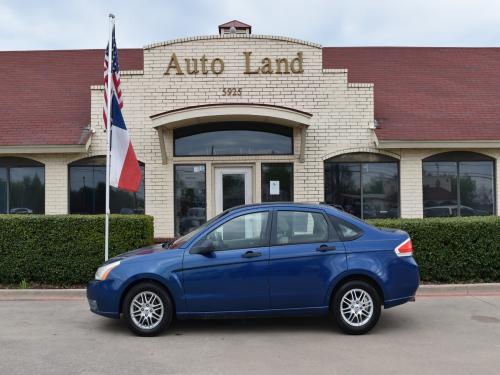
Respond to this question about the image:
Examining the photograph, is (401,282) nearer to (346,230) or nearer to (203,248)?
(346,230)

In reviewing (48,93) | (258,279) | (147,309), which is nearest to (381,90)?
(48,93)

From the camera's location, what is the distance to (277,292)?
268 inches

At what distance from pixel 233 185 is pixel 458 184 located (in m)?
5.34

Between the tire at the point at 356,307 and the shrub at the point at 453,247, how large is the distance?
3.35 m

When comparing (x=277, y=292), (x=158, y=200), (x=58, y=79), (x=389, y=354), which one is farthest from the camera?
(x=58, y=79)

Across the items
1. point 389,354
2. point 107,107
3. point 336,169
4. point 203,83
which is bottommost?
point 389,354

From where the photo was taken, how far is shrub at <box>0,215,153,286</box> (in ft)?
32.5

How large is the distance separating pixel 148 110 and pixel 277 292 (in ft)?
23.9

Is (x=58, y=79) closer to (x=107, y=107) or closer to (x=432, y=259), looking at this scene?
(x=107, y=107)

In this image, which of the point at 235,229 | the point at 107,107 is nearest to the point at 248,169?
the point at 107,107

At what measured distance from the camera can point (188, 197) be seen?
1284 cm

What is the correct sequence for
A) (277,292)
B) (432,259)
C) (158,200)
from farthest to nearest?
1. (158,200)
2. (432,259)
3. (277,292)

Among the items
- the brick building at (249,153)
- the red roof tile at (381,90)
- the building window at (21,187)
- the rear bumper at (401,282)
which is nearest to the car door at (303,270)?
the rear bumper at (401,282)

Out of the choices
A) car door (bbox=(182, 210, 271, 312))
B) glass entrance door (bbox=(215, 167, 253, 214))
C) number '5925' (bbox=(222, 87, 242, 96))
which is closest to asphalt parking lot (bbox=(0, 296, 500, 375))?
car door (bbox=(182, 210, 271, 312))
